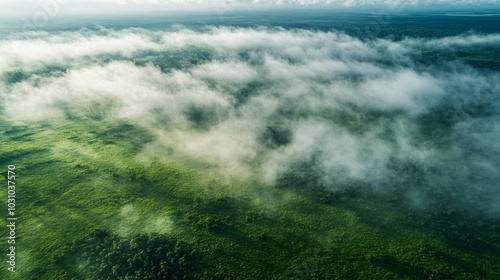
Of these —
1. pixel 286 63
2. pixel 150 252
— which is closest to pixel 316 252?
pixel 150 252

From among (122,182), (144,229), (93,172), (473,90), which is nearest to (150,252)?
(144,229)

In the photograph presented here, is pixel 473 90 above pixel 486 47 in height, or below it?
below

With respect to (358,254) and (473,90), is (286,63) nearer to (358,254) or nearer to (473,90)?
(473,90)

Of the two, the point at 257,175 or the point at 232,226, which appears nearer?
the point at 232,226

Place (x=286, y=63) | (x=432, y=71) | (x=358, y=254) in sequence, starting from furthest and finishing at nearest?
(x=286, y=63) → (x=432, y=71) → (x=358, y=254)

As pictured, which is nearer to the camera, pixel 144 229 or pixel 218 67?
pixel 144 229

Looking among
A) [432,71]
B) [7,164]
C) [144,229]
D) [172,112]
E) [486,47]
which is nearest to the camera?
[144,229]

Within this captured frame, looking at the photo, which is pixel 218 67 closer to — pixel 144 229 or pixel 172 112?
pixel 172 112
